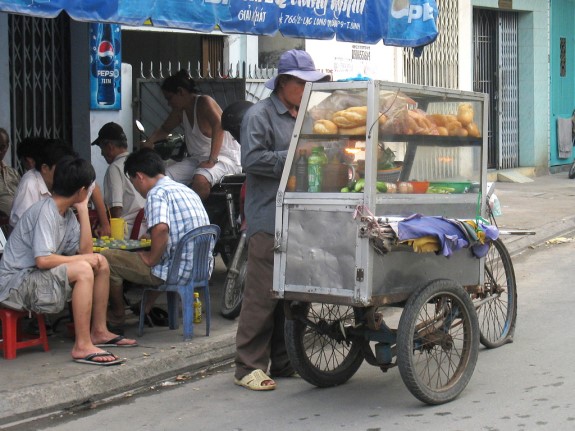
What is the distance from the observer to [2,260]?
6492mm

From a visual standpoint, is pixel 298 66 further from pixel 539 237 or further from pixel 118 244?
pixel 539 237

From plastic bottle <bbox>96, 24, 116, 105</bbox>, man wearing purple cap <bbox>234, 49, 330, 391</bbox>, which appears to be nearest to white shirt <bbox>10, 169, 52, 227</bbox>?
man wearing purple cap <bbox>234, 49, 330, 391</bbox>

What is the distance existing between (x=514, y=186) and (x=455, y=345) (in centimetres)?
1248

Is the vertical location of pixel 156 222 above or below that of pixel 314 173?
below

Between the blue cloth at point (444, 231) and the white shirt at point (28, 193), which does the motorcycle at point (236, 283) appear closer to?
the white shirt at point (28, 193)

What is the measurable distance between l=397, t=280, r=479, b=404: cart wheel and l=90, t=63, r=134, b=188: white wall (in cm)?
575

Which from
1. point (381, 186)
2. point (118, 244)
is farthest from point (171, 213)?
point (381, 186)

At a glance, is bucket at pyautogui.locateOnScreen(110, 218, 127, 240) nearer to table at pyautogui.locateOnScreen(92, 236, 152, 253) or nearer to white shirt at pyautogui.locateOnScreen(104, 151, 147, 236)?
table at pyautogui.locateOnScreen(92, 236, 152, 253)

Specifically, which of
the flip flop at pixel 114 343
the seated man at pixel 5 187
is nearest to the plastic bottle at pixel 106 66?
the seated man at pixel 5 187

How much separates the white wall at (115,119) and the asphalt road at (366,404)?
467cm

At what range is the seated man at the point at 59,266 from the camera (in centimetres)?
632

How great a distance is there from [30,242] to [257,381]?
5.62 ft

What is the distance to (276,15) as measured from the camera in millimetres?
7676

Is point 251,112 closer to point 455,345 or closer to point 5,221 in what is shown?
point 455,345
